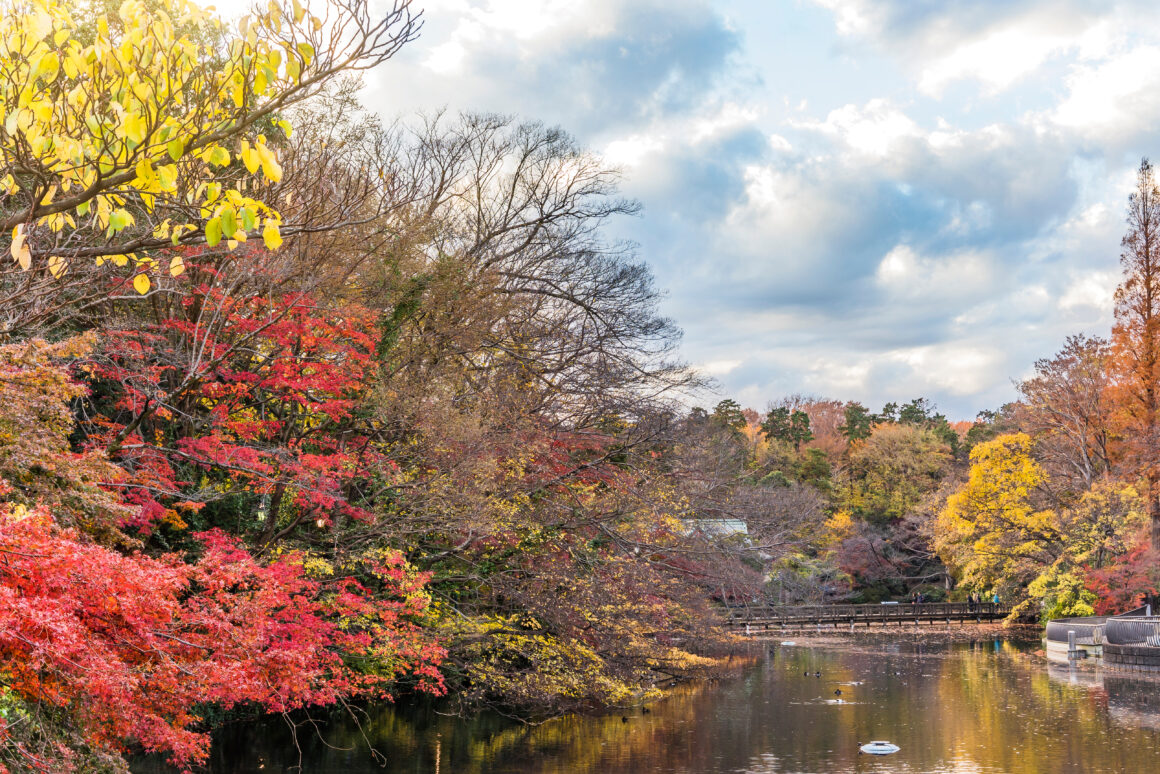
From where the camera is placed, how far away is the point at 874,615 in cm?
5369

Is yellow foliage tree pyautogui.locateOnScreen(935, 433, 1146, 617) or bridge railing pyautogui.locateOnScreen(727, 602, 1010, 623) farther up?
yellow foliage tree pyautogui.locateOnScreen(935, 433, 1146, 617)

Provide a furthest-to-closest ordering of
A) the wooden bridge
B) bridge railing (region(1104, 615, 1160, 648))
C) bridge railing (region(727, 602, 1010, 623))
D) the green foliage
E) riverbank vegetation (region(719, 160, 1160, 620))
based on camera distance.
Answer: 1. the green foliage
2. bridge railing (region(727, 602, 1010, 623))
3. the wooden bridge
4. riverbank vegetation (region(719, 160, 1160, 620))
5. bridge railing (region(1104, 615, 1160, 648))

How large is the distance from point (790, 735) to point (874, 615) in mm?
33989

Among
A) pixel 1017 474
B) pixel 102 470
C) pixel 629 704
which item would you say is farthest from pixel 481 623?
pixel 1017 474

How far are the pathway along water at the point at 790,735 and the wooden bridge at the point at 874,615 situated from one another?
69.1 ft

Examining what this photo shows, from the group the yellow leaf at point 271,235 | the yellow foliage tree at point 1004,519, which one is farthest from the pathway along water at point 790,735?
the yellow foliage tree at point 1004,519

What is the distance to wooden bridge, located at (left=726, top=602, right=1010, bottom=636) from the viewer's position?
2041 inches

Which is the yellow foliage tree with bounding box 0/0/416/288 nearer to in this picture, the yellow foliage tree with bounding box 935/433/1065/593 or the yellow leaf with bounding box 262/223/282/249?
the yellow leaf with bounding box 262/223/282/249

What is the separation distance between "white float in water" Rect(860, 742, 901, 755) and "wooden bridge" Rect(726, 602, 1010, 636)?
3137cm

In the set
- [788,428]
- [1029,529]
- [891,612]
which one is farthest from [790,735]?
[788,428]

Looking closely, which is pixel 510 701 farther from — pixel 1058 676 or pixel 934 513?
pixel 934 513

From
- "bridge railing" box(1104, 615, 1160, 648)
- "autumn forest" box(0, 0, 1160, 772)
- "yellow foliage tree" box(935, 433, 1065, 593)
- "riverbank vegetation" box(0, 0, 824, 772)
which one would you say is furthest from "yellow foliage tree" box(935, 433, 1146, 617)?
"riverbank vegetation" box(0, 0, 824, 772)

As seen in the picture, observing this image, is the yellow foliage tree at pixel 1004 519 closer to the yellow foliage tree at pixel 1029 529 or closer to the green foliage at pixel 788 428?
the yellow foliage tree at pixel 1029 529

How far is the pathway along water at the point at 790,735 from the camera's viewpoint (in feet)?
59.7
